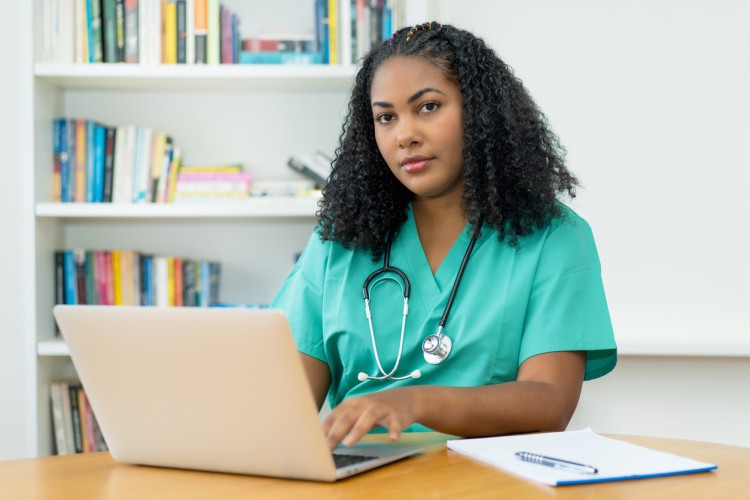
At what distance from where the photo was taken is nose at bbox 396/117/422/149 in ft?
4.82

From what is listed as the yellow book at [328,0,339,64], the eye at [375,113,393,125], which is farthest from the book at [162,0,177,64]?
the eye at [375,113,393,125]

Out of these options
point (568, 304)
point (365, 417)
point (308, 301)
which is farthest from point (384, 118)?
point (365, 417)

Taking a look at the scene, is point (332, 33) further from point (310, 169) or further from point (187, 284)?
point (187, 284)

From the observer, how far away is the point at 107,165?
2.55 m

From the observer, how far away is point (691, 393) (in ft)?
8.27

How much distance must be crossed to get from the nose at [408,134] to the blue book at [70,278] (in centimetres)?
142

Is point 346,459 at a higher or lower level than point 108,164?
lower

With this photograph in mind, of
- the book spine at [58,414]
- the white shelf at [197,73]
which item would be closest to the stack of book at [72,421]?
the book spine at [58,414]

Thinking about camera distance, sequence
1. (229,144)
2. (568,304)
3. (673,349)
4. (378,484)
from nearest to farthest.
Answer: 1. (378,484)
2. (568,304)
3. (673,349)
4. (229,144)

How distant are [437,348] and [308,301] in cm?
27

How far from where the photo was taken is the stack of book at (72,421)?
2516mm

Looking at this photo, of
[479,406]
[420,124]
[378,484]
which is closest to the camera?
[378,484]

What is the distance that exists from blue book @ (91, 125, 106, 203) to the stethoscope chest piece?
57.1 inches

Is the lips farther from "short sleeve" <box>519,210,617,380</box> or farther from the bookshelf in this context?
the bookshelf
